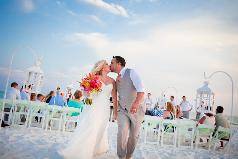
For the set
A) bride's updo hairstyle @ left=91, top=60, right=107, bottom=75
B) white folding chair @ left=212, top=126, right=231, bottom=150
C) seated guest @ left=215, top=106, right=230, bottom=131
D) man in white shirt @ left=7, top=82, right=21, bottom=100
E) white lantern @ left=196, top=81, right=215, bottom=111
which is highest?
white lantern @ left=196, top=81, right=215, bottom=111

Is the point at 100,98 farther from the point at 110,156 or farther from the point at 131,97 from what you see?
the point at 110,156

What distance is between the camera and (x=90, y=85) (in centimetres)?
466

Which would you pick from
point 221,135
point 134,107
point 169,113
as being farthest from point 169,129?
point 134,107

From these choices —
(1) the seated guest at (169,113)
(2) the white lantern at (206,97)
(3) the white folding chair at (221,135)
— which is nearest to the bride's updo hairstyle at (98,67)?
(1) the seated guest at (169,113)

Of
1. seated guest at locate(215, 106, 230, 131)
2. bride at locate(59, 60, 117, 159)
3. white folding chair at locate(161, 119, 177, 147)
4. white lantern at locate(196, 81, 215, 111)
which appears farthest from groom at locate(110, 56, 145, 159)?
white lantern at locate(196, 81, 215, 111)

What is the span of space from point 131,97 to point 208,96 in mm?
9433

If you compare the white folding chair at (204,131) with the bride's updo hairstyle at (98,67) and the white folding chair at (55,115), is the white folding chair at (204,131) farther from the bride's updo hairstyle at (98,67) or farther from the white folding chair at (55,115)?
the bride's updo hairstyle at (98,67)

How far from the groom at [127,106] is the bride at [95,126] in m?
0.24

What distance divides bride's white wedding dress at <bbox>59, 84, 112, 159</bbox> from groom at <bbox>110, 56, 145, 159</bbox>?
296 mm

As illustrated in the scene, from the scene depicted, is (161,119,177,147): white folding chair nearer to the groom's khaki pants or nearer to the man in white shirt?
the groom's khaki pants

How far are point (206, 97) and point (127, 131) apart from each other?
9566mm

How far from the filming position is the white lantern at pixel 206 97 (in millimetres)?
12750

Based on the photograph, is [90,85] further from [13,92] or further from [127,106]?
[13,92]

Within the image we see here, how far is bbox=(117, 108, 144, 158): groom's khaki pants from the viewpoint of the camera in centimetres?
422
